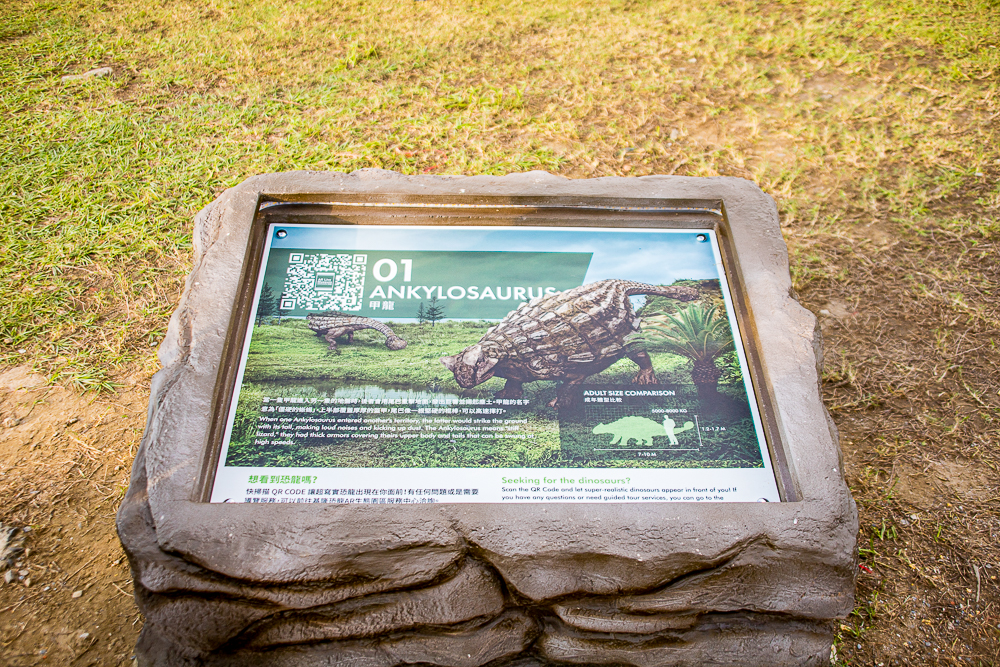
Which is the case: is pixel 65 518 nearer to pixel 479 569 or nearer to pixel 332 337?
pixel 332 337

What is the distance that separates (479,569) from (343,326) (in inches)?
29.1

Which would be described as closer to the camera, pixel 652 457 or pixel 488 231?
pixel 652 457

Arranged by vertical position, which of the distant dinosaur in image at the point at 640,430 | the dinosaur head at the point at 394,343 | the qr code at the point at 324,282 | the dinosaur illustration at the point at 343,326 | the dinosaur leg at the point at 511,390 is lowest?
the distant dinosaur in image at the point at 640,430

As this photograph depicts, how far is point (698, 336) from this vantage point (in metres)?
1.84

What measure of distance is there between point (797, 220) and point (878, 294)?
507 millimetres

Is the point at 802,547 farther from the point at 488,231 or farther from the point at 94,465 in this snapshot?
the point at 94,465

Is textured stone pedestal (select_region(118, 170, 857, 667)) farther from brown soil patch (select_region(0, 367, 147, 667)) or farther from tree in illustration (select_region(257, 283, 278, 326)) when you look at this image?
brown soil patch (select_region(0, 367, 147, 667))

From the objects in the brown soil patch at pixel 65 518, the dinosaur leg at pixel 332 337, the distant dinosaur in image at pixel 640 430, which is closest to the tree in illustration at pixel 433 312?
the dinosaur leg at pixel 332 337

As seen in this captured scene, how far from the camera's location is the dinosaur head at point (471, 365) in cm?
174

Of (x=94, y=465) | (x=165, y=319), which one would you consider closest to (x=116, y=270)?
(x=165, y=319)

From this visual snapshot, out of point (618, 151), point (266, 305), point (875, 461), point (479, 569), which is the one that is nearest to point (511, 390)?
point (479, 569)

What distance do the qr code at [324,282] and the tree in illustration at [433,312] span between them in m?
0.19

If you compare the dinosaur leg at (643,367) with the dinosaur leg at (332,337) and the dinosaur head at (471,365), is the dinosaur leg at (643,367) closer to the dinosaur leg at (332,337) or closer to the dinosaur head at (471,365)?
the dinosaur head at (471,365)

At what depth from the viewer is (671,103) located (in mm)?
3750
